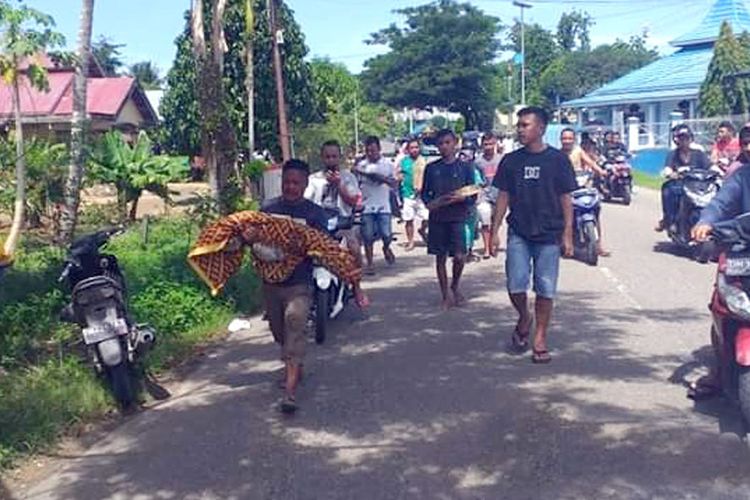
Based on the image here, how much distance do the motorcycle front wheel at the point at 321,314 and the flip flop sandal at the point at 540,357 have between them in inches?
71.2

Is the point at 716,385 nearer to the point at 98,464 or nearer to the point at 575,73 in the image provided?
the point at 98,464

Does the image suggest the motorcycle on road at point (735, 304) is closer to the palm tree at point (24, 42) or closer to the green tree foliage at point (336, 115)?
the palm tree at point (24, 42)

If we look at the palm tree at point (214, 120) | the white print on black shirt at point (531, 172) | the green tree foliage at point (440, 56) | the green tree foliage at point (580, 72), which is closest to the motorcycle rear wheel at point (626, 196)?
the palm tree at point (214, 120)

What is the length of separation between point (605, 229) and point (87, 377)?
11331 millimetres

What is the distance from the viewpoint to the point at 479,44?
6238cm

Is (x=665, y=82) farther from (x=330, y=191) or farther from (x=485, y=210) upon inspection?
(x=330, y=191)

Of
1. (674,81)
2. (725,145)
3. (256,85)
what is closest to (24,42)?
(725,145)

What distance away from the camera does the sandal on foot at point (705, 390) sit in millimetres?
6422

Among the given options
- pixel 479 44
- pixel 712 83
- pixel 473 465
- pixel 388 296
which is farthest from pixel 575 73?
pixel 473 465

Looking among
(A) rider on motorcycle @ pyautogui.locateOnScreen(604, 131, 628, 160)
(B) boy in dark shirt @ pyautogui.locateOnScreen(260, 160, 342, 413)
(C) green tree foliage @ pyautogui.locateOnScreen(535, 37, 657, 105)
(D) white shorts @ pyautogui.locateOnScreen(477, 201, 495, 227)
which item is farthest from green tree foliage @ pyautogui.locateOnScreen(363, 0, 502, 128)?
(B) boy in dark shirt @ pyautogui.locateOnScreen(260, 160, 342, 413)

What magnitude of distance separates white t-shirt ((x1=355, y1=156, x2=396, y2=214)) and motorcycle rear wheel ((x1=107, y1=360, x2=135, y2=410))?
5.63 meters

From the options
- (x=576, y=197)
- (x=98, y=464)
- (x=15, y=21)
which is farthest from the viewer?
(x=576, y=197)

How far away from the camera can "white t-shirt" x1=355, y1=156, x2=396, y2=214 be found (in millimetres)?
12273

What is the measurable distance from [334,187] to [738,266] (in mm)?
5321
